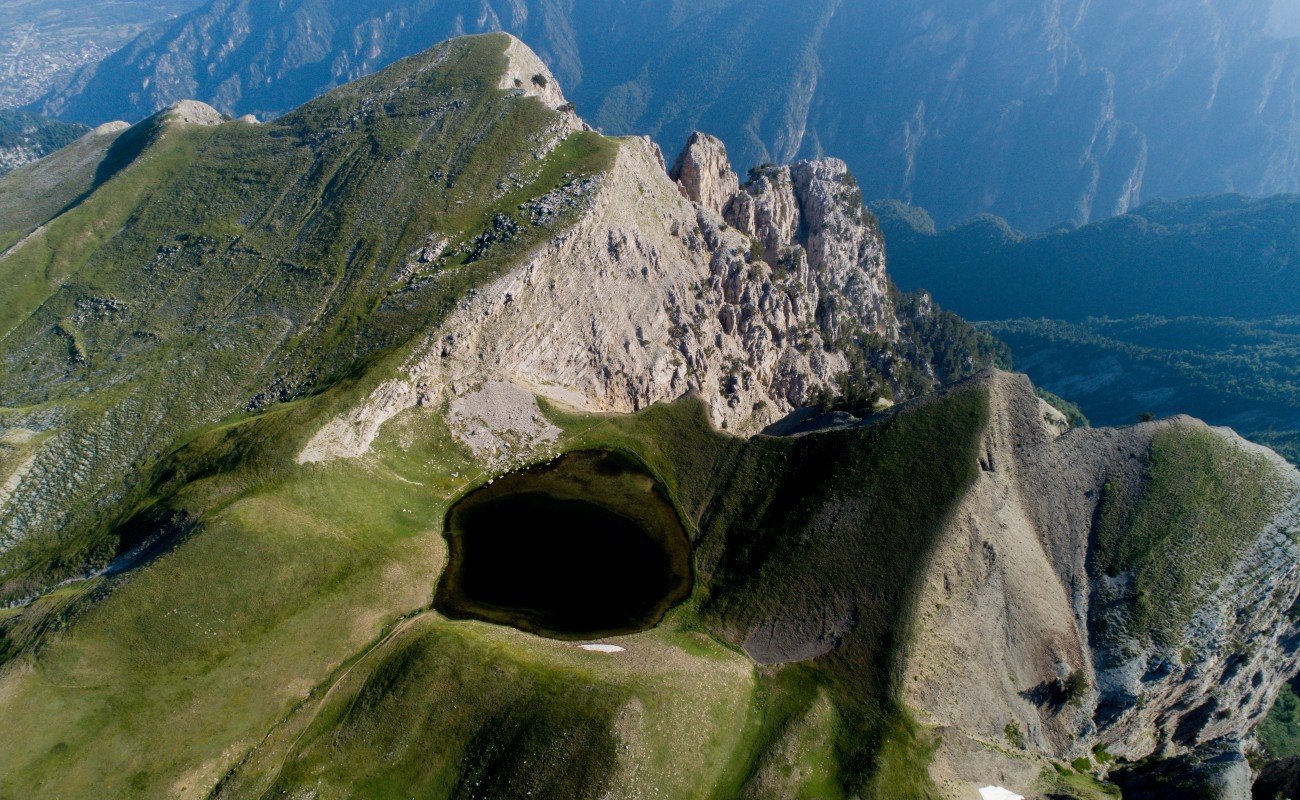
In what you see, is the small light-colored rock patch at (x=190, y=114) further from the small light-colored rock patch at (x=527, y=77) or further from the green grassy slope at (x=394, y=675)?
the green grassy slope at (x=394, y=675)

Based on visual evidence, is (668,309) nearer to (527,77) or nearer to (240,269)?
(527,77)

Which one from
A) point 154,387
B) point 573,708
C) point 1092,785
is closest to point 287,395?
point 154,387

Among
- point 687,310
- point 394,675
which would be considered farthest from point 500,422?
point 687,310

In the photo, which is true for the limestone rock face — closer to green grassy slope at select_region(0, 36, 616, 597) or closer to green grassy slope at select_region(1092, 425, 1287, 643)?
green grassy slope at select_region(0, 36, 616, 597)

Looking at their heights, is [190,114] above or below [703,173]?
below

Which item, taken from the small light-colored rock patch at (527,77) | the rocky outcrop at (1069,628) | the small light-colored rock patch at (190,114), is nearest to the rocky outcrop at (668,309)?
the small light-colored rock patch at (527,77)
